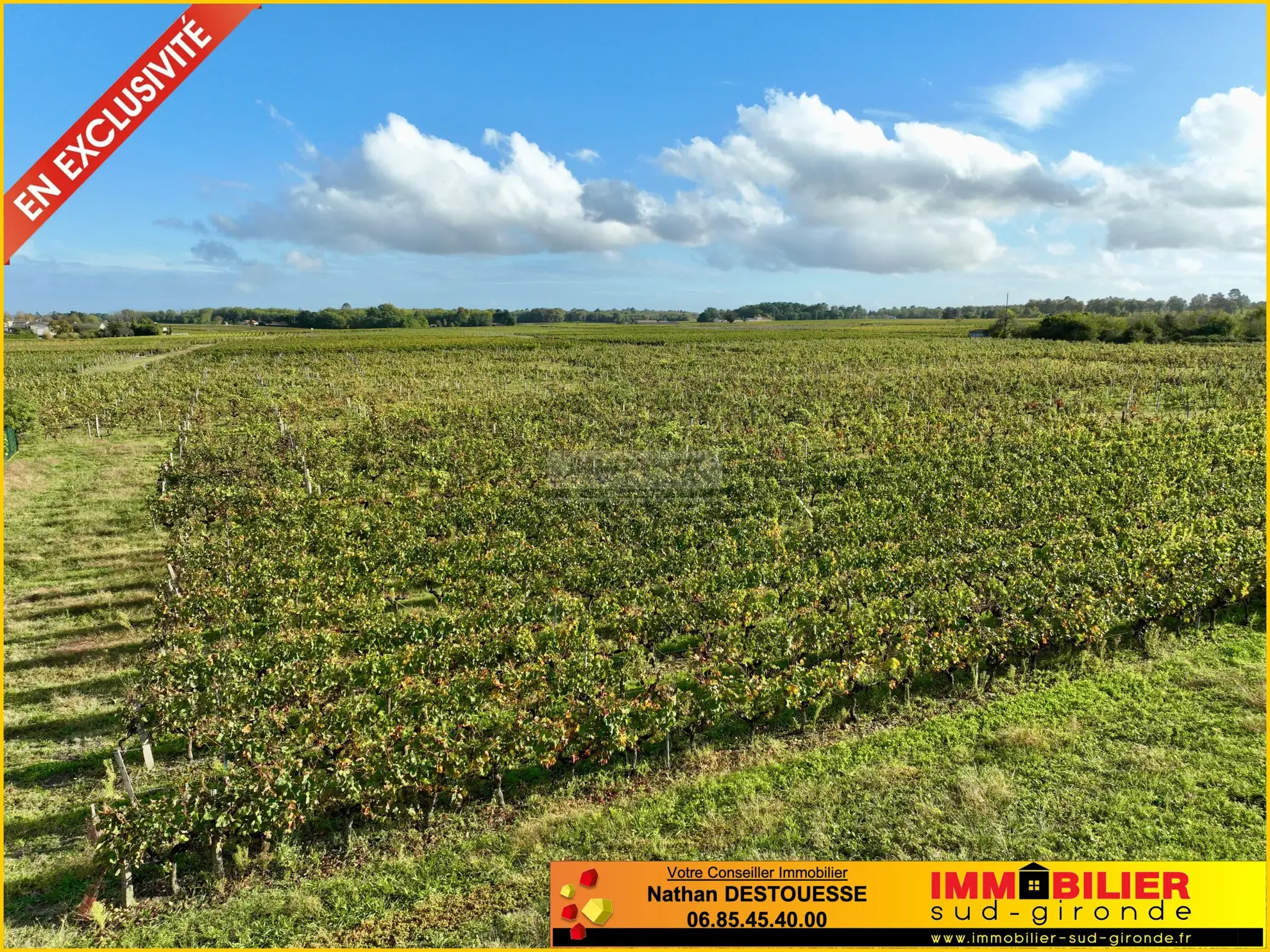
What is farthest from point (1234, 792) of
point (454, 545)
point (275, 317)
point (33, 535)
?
point (275, 317)

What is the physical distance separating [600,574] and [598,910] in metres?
8.64

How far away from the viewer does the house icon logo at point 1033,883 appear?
784cm

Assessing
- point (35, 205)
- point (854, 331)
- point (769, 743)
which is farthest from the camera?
point (854, 331)

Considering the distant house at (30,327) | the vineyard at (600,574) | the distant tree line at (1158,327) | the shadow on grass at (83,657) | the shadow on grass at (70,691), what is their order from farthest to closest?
the distant house at (30,327), the distant tree line at (1158,327), the shadow on grass at (83,657), the shadow on grass at (70,691), the vineyard at (600,574)

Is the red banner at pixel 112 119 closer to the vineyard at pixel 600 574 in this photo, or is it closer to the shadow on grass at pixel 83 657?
the vineyard at pixel 600 574

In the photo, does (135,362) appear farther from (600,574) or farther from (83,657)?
(600,574)

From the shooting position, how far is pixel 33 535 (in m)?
21.1

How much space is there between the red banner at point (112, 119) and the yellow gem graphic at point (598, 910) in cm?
1027

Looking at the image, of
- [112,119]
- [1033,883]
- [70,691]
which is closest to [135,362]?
[70,691]

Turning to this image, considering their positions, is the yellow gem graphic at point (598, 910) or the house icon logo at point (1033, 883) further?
the house icon logo at point (1033, 883)

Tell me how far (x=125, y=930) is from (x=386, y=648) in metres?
5.95

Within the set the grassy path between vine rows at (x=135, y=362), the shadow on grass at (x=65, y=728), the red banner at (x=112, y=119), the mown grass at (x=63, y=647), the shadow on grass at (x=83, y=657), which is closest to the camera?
the red banner at (x=112, y=119)

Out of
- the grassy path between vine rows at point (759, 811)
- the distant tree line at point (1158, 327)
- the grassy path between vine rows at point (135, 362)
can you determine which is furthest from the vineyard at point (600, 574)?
the distant tree line at point (1158, 327)

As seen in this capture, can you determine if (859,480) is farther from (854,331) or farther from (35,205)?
(854,331)
